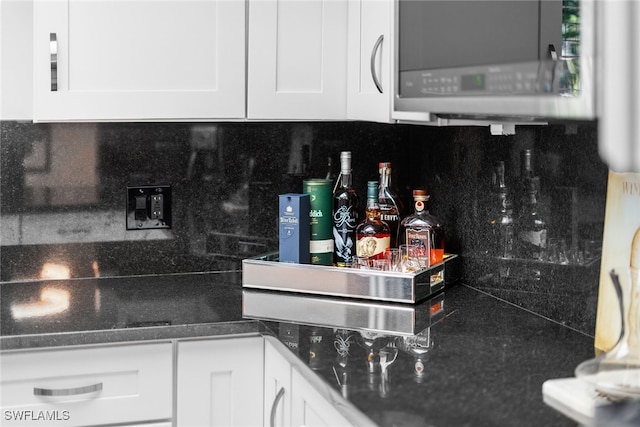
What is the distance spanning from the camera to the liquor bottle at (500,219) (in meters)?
2.11

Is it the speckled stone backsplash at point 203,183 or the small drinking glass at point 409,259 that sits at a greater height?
the speckled stone backsplash at point 203,183

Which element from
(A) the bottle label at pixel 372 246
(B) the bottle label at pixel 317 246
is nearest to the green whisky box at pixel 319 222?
(B) the bottle label at pixel 317 246

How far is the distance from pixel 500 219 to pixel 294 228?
0.51 metres

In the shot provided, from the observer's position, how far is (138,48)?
209 cm

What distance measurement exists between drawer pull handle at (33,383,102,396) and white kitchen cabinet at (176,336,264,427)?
17 cm

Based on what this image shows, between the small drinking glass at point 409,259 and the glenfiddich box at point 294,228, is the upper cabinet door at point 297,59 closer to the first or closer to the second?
the glenfiddich box at point 294,228

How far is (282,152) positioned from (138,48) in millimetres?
566

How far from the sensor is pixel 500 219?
84.2 inches

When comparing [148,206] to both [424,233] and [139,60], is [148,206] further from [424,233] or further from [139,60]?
[424,233]

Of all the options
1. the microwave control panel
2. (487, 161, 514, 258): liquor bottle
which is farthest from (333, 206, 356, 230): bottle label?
the microwave control panel

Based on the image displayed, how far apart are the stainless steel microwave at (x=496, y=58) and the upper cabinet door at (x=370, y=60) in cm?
33

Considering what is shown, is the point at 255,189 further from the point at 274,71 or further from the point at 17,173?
the point at 17,173

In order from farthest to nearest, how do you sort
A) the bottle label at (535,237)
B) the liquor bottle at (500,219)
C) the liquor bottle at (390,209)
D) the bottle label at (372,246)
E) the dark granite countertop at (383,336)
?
the liquor bottle at (390,209)
the bottle label at (372,246)
the liquor bottle at (500,219)
the bottle label at (535,237)
the dark granite countertop at (383,336)

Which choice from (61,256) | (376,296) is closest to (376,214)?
(376,296)
